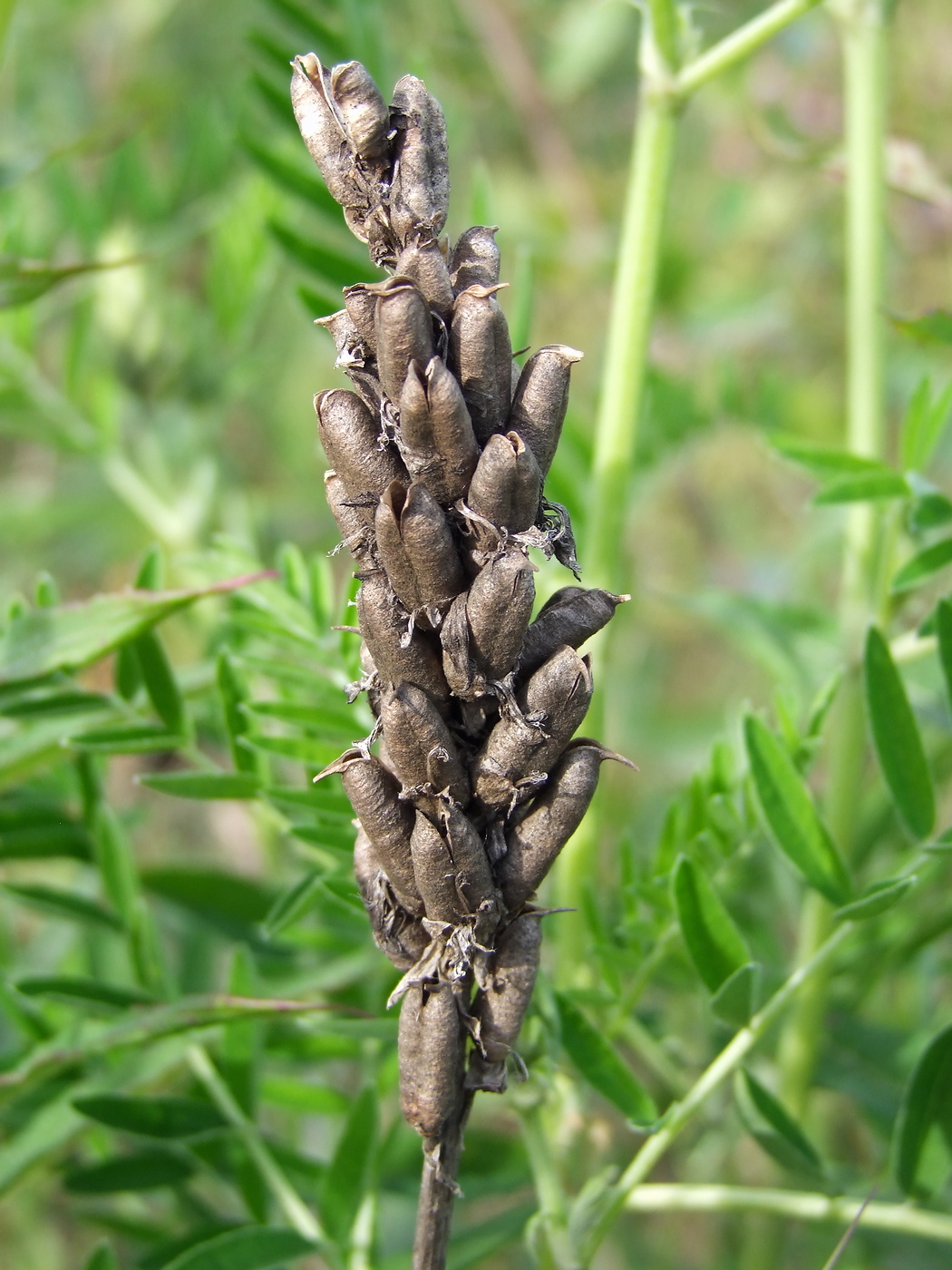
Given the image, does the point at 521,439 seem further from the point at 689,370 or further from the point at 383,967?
the point at 689,370

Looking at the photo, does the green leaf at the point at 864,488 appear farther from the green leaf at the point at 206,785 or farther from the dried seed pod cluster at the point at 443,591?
the green leaf at the point at 206,785

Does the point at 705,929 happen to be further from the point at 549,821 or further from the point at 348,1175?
the point at 348,1175

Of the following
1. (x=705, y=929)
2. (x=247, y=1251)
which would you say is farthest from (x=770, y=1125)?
(x=247, y=1251)

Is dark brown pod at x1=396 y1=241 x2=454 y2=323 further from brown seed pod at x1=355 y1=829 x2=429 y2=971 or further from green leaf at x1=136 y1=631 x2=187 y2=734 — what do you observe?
green leaf at x1=136 y1=631 x2=187 y2=734

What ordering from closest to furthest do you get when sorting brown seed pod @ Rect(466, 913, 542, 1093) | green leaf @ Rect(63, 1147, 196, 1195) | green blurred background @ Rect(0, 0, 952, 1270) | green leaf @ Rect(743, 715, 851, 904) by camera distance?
brown seed pod @ Rect(466, 913, 542, 1093), green leaf @ Rect(743, 715, 851, 904), green leaf @ Rect(63, 1147, 196, 1195), green blurred background @ Rect(0, 0, 952, 1270)

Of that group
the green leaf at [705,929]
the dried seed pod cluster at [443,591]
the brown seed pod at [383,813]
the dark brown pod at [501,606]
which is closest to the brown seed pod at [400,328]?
the dried seed pod cluster at [443,591]

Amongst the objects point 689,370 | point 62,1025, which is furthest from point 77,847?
point 689,370

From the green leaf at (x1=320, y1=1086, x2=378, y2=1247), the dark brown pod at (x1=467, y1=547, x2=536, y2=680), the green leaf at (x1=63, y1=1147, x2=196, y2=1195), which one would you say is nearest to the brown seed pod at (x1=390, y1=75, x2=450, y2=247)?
the dark brown pod at (x1=467, y1=547, x2=536, y2=680)

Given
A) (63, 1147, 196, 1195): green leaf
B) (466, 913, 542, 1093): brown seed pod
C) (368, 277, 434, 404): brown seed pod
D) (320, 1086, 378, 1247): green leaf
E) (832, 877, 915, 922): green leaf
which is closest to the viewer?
(368, 277, 434, 404): brown seed pod
